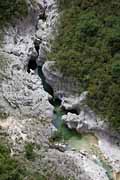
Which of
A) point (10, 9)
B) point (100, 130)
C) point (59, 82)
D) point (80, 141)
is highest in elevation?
point (10, 9)

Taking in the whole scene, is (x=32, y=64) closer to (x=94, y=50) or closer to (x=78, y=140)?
(x=94, y=50)

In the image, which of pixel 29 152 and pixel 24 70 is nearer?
pixel 29 152

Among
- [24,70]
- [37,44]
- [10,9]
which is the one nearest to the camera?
[24,70]

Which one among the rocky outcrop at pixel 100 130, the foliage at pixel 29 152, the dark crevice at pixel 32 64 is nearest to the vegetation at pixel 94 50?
the rocky outcrop at pixel 100 130

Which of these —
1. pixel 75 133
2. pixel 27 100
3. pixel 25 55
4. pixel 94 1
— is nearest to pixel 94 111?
pixel 75 133

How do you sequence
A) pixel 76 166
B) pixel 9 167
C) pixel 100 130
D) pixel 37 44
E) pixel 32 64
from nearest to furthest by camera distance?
pixel 9 167 → pixel 76 166 → pixel 100 130 → pixel 32 64 → pixel 37 44

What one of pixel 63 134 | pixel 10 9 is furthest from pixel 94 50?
pixel 10 9

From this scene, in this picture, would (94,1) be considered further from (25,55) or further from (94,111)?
(94,111)

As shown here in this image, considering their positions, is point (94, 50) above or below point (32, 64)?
above
